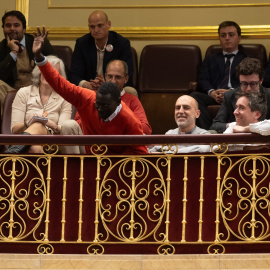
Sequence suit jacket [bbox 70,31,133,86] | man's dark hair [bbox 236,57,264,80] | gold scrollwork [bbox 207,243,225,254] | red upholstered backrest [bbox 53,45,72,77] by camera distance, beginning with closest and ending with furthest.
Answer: gold scrollwork [bbox 207,243,225,254] → man's dark hair [bbox 236,57,264,80] → suit jacket [bbox 70,31,133,86] → red upholstered backrest [bbox 53,45,72,77]

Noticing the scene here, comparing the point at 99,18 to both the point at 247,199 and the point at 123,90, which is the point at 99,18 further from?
the point at 247,199

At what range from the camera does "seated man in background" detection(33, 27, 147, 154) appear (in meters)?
3.91

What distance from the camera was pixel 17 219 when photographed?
3793 millimetres

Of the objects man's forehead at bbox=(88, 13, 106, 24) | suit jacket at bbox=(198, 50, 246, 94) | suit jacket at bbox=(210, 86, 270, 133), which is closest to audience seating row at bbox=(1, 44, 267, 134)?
suit jacket at bbox=(198, 50, 246, 94)

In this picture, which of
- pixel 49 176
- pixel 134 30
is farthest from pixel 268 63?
pixel 49 176

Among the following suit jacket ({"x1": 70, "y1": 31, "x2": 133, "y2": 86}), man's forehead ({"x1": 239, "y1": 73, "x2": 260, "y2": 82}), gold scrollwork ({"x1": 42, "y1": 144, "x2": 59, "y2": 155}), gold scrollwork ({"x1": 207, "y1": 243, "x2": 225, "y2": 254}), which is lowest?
gold scrollwork ({"x1": 207, "y1": 243, "x2": 225, "y2": 254})

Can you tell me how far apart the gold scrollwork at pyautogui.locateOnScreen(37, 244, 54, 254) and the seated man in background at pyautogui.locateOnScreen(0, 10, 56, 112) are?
1609 mm

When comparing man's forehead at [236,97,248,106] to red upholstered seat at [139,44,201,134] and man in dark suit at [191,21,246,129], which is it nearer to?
man in dark suit at [191,21,246,129]

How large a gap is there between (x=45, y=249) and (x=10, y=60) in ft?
6.09

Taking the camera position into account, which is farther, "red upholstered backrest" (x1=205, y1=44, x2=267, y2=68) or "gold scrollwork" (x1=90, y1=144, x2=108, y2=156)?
"red upholstered backrest" (x1=205, y1=44, x2=267, y2=68)

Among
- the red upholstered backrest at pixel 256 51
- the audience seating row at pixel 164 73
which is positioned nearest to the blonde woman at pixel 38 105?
the audience seating row at pixel 164 73

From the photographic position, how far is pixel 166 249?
3713mm

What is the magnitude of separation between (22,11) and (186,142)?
2664 millimetres

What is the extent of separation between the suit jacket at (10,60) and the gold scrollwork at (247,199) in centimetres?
195
